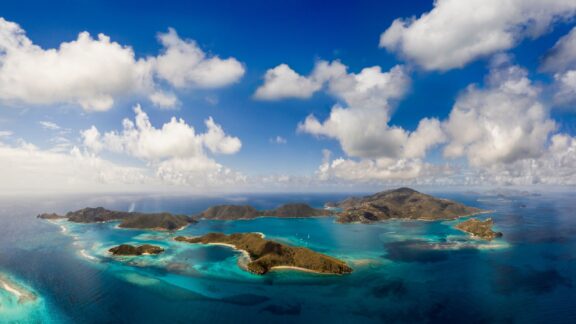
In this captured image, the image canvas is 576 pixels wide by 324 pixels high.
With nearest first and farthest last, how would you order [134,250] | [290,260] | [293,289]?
[293,289] → [290,260] → [134,250]

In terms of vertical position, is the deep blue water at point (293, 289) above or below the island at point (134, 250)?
below

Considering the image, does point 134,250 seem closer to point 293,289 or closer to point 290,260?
point 290,260

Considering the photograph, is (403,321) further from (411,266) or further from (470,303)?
(411,266)

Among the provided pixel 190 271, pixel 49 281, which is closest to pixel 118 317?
pixel 190 271

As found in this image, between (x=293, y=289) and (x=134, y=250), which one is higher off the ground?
(x=134, y=250)

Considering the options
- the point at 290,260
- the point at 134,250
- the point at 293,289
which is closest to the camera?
the point at 293,289

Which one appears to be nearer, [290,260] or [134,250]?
[290,260]

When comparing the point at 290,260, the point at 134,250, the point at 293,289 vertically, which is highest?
the point at 290,260

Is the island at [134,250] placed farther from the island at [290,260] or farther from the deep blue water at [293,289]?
the island at [290,260]

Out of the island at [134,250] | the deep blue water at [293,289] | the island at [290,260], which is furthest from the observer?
the island at [134,250]

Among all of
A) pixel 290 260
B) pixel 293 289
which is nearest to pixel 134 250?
pixel 290 260

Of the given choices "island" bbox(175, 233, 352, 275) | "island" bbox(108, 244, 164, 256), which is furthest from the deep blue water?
"island" bbox(108, 244, 164, 256)

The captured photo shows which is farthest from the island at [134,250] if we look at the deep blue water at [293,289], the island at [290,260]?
the island at [290,260]
